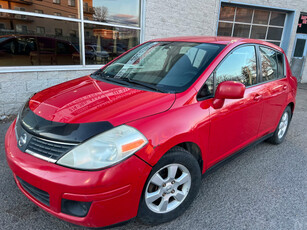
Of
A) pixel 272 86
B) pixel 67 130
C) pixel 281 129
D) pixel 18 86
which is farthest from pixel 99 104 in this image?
pixel 18 86

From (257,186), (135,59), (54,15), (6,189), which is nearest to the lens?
(6,189)

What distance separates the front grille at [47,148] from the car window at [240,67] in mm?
1562

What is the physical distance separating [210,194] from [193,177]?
1.79 feet

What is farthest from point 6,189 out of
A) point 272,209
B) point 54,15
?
point 54,15

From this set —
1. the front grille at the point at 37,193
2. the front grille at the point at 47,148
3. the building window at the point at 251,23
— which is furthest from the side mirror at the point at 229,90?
the building window at the point at 251,23

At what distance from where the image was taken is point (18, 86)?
4.78m

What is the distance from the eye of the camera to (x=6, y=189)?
251 centimetres

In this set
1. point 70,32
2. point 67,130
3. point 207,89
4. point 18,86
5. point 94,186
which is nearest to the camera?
point 94,186

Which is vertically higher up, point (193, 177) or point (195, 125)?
point (195, 125)

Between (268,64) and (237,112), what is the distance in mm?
1167

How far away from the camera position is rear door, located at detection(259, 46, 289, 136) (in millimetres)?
3043

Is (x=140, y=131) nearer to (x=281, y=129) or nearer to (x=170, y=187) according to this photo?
(x=170, y=187)

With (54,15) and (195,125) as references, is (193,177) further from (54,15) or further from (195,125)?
(54,15)

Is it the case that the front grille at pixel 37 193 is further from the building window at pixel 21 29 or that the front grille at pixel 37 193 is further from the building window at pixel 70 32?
the building window at pixel 21 29
